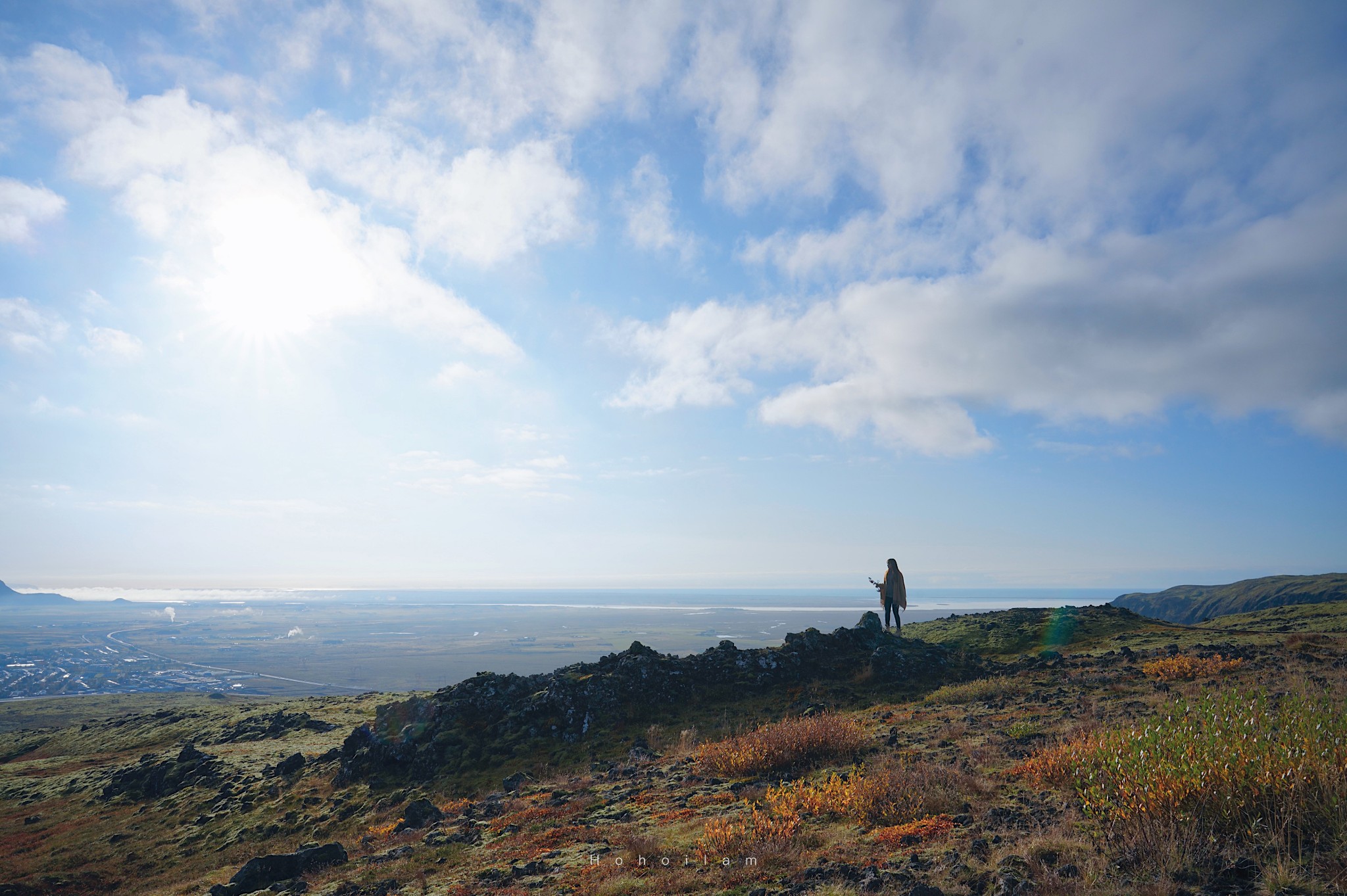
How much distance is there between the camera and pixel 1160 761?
7.88 m

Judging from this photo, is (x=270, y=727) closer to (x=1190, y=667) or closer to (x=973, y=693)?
(x=973, y=693)

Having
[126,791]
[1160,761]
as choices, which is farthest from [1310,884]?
[126,791]

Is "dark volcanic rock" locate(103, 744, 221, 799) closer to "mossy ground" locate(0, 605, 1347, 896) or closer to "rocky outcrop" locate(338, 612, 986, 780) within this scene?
"mossy ground" locate(0, 605, 1347, 896)

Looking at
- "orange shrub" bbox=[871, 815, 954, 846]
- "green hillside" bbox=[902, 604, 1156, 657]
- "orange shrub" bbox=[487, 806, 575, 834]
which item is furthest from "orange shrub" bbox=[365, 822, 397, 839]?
"green hillside" bbox=[902, 604, 1156, 657]

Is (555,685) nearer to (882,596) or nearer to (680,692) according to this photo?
(680,692)

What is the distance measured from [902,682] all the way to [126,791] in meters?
37.8

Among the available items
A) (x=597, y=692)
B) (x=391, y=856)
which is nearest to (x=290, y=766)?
(x=597, y=692)

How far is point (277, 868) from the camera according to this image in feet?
45.5

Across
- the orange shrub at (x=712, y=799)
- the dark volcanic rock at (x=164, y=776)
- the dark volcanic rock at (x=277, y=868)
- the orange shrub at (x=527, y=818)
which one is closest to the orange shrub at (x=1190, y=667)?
the orange shrub at (x=712, y=799)

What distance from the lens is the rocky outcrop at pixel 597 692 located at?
2523 cm

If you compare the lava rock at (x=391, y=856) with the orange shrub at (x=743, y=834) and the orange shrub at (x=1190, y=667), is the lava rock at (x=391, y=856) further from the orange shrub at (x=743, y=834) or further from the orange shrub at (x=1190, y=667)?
the orange shrub at (x=1190, y=667)

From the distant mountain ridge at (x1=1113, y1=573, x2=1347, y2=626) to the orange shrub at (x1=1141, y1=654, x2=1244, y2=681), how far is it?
130454mm

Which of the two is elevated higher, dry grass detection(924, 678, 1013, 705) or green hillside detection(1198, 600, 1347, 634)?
green hillside detection(1198, 600, 1347, 634)

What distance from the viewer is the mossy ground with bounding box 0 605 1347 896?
27.6ft
